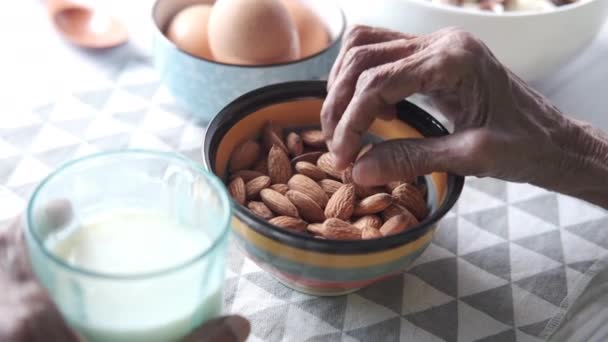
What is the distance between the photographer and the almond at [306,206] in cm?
54

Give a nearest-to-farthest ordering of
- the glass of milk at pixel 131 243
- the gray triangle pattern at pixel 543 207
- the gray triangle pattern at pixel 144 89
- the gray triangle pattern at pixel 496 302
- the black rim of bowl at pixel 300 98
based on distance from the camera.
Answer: the glass of milk at pixel 131 243, the black rim of bowl at pixel 300 98, the gray triangle pattern at pixel 496 302, the gray triangle pattern at pixel 543 207, the gray triangle pattern at pixel 144 89

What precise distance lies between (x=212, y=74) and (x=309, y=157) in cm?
15

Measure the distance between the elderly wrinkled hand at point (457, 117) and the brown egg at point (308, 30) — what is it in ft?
0.68

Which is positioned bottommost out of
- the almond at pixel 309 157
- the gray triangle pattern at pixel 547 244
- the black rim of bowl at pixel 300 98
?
the gray triangle pattern at pixel 547 244

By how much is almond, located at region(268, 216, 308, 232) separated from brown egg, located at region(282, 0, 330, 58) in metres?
0.28

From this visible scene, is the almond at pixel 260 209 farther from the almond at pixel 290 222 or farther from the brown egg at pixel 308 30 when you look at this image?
the brown egg at pixel 308 30

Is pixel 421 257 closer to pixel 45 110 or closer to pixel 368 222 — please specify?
pixel 368 222

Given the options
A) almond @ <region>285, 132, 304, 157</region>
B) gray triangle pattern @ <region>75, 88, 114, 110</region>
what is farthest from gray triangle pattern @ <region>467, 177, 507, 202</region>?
gray triangle pattern @ <region>75, 88, 114, 110</region>

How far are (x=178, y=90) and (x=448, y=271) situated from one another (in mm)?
354

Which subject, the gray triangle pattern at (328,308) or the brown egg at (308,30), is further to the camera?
the brown egg at (308,30)

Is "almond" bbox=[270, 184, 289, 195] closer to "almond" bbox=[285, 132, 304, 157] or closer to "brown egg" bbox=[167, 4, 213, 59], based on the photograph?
"almond" bbox=[285, 132, 304, 157]

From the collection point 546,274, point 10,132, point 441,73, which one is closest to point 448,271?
point 546,274

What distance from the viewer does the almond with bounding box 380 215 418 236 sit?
1.69ft

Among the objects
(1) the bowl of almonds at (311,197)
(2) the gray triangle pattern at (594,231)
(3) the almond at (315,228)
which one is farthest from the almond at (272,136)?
(2) the gray triangle pattern at (594,231)
